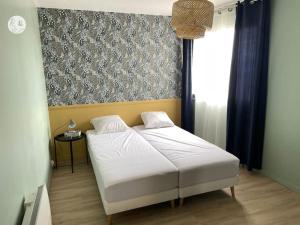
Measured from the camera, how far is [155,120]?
→ 376 cm

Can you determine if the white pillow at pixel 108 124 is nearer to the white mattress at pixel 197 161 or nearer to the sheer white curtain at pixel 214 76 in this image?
the white mattress at pixel 197 161

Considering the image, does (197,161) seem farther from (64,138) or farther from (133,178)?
(64,138)

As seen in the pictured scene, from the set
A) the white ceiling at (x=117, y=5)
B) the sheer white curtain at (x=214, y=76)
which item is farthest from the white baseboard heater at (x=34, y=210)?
the sheer white curtain at (x=214, y=76)

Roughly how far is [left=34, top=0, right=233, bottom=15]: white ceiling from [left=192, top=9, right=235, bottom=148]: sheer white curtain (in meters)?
0.40

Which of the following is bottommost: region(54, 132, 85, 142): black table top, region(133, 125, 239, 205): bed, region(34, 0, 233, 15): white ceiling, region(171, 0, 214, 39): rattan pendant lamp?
region(133, 125, 239, 205): bed

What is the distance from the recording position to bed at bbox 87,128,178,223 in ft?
6.84

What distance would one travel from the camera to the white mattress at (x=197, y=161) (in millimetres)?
2338

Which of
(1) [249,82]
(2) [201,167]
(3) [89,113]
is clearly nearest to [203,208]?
(2) [201,167]

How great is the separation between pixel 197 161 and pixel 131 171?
71 cm

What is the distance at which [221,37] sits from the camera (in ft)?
11.4

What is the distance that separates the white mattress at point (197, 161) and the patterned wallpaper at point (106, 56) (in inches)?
53.2

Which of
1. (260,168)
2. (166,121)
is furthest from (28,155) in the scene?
(260,168)

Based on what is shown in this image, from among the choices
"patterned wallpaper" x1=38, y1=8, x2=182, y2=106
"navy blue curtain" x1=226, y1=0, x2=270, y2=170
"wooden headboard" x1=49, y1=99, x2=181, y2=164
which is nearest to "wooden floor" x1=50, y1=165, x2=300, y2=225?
"navy blue curtain" x1=226, y1=0, x2=270, y2=170

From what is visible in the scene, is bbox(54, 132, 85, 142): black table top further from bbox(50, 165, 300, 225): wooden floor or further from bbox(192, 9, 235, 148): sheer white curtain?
bbox(192, 9, 235, 148): sheer white curtain
